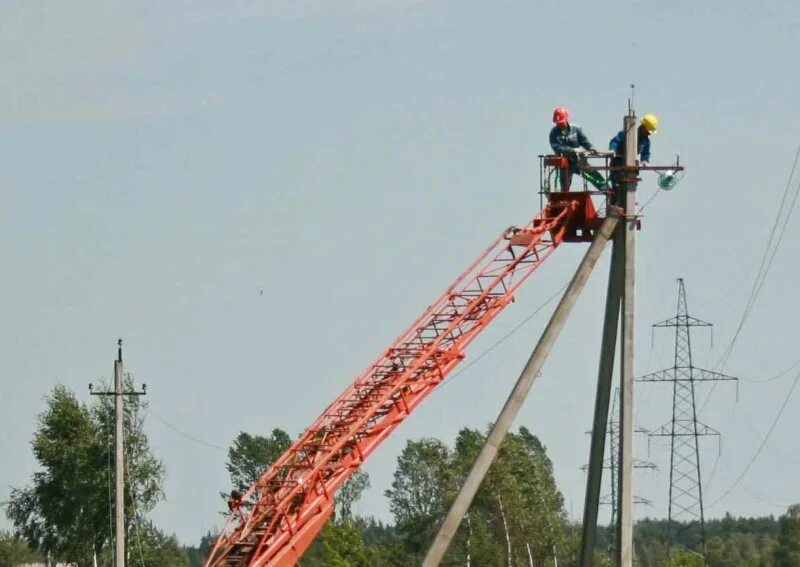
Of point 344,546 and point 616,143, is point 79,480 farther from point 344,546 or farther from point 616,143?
point 616,143

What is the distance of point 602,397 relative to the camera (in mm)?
Answer: 42906

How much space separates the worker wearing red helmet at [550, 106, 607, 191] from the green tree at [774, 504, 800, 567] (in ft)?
262

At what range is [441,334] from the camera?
143ft

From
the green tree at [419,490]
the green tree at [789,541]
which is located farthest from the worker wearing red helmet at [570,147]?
the green tree at [789,541]

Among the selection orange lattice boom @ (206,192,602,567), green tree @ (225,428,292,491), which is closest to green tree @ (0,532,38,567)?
green tree @ (225,428,292,491)

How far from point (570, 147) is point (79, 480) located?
168 ft

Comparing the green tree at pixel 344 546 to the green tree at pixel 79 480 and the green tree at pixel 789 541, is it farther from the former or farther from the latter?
the green tree at pixel 789 541

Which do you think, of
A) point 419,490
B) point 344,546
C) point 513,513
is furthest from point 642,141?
point 419,490

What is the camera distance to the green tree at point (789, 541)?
124 meters

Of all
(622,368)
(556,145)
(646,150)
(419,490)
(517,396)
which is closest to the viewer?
(517,396)

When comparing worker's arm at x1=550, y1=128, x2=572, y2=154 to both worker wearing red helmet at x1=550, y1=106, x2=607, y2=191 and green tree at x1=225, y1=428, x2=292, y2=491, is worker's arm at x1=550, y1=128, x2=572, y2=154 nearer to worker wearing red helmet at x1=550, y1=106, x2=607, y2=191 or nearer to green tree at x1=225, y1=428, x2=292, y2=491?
worker wearing red helmet at x1=550, y1=106, x2=607, y2=191

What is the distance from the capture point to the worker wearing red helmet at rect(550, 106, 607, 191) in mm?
44312

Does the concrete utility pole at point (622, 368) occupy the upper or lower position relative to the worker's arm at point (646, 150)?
lower

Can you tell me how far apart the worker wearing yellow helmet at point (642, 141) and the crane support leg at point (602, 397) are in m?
1.70
